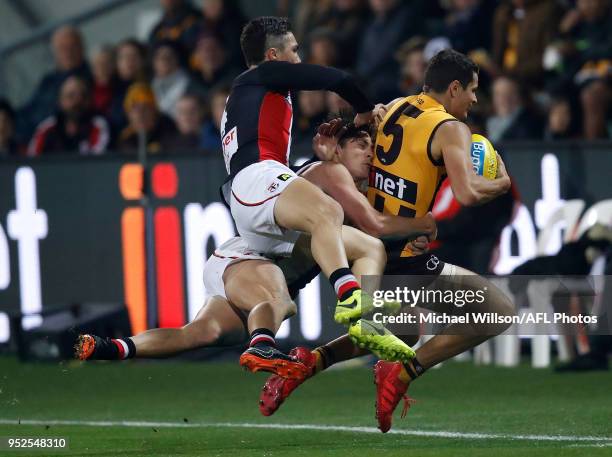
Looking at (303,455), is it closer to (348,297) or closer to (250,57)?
(348,297)

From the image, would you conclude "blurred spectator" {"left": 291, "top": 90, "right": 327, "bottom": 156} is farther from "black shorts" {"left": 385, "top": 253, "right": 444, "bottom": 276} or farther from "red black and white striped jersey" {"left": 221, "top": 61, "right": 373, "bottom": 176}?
"red black and white striped jersey" {"left": 221, "top": 61, "right": 373, "bottom": 176}

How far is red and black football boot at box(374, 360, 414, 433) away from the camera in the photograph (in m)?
9.35

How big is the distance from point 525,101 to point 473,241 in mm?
1685

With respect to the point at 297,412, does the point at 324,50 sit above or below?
above

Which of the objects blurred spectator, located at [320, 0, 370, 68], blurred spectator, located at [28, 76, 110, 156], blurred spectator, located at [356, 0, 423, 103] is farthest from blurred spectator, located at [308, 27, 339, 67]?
blurred spectator, located at [28, 76, 110, 156]

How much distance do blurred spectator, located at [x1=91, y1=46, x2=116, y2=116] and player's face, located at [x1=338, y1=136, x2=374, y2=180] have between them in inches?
328

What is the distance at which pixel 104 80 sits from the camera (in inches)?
707

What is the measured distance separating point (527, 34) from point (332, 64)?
192 centimetres

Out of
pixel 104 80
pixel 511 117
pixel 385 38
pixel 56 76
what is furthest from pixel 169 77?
pixel 511 117

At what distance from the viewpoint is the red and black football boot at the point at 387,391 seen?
30.7ft

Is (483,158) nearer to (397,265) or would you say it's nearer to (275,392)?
(397,265)

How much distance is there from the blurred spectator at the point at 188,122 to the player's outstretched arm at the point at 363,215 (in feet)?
20.9

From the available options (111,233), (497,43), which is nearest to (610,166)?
(497,43)

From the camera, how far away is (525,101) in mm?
14891
